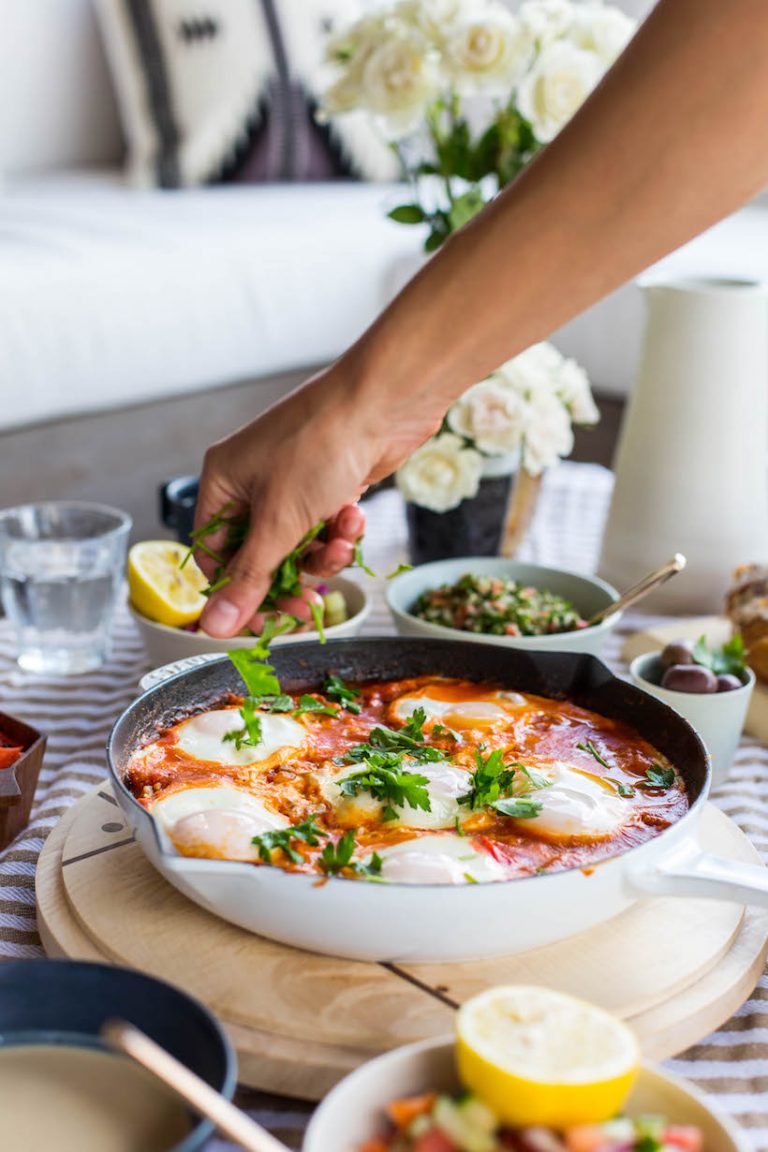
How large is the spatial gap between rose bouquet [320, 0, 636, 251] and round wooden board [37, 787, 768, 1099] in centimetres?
112

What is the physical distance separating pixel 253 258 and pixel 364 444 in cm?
217

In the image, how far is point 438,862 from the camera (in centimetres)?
→ 98

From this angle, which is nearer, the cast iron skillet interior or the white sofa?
the cast iron skillet interior

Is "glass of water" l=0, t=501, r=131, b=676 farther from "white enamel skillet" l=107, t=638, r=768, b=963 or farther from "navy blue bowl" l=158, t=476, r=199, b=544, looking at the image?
"white enamel skillet" l=107, t=638, r=768, b=963

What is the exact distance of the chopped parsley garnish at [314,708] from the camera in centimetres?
130

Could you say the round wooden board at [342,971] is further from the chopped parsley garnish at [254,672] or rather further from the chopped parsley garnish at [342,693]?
the chopped parsley garnish at [342,693]

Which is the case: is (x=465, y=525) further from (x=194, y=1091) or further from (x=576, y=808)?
(x=194, y=1091)

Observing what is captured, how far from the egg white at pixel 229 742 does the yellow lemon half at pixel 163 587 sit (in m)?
0.31

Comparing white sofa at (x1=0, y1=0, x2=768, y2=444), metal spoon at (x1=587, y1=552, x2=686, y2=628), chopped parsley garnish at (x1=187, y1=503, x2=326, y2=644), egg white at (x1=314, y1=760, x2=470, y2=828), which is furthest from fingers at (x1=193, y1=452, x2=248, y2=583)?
white sofa at (x1=0, y1=0, x2=768, y2=444)

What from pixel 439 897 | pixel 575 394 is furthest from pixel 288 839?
pixel 575 394

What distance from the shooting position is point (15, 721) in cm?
129

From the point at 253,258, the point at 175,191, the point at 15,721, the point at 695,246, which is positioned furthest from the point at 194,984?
the point at 175,191

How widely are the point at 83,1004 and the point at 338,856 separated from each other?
0.77ft

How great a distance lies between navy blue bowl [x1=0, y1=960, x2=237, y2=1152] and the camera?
0.81 m
